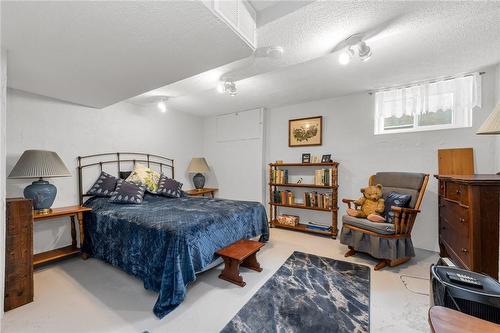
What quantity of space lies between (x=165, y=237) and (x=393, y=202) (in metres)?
2.76

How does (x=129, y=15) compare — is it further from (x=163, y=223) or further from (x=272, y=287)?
(x=272, y=287)

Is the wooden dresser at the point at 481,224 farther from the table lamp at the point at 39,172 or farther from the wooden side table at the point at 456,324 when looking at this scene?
the table lamp at the point at 39,172

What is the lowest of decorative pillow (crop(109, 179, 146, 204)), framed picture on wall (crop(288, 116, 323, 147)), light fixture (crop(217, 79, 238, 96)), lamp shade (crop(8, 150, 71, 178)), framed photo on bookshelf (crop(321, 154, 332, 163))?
decorative pillow (crop(109, 179, 146, 204))

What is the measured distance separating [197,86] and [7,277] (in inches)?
112

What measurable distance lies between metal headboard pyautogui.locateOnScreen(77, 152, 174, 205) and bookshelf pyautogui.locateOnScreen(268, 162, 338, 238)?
85.5 inches

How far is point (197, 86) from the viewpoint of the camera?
3.10 m

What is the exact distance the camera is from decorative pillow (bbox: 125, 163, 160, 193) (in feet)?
11.2

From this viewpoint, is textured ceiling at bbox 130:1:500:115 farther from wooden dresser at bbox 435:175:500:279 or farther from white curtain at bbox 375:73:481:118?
wooden dresser at bbox 435:175:500:279

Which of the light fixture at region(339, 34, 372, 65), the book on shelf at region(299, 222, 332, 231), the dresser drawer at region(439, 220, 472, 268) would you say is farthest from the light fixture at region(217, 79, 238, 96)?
the dresser drawer at region(439, 220, 472, 268)

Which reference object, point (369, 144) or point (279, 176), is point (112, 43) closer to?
point (279, 176)

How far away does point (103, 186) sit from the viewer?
122 inches

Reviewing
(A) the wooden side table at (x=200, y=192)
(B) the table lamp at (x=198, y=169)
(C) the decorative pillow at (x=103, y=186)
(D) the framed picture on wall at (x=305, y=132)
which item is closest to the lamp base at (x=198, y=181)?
(B) the table lamp at (x=198, y=169)

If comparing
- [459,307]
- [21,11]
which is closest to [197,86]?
[21,11]

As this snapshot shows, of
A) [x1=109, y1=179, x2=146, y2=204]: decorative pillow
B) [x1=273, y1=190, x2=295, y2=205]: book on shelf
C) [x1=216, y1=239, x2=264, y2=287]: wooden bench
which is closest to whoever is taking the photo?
[x1=216, y1=239, x2=264, y2=287]: wooden bench
